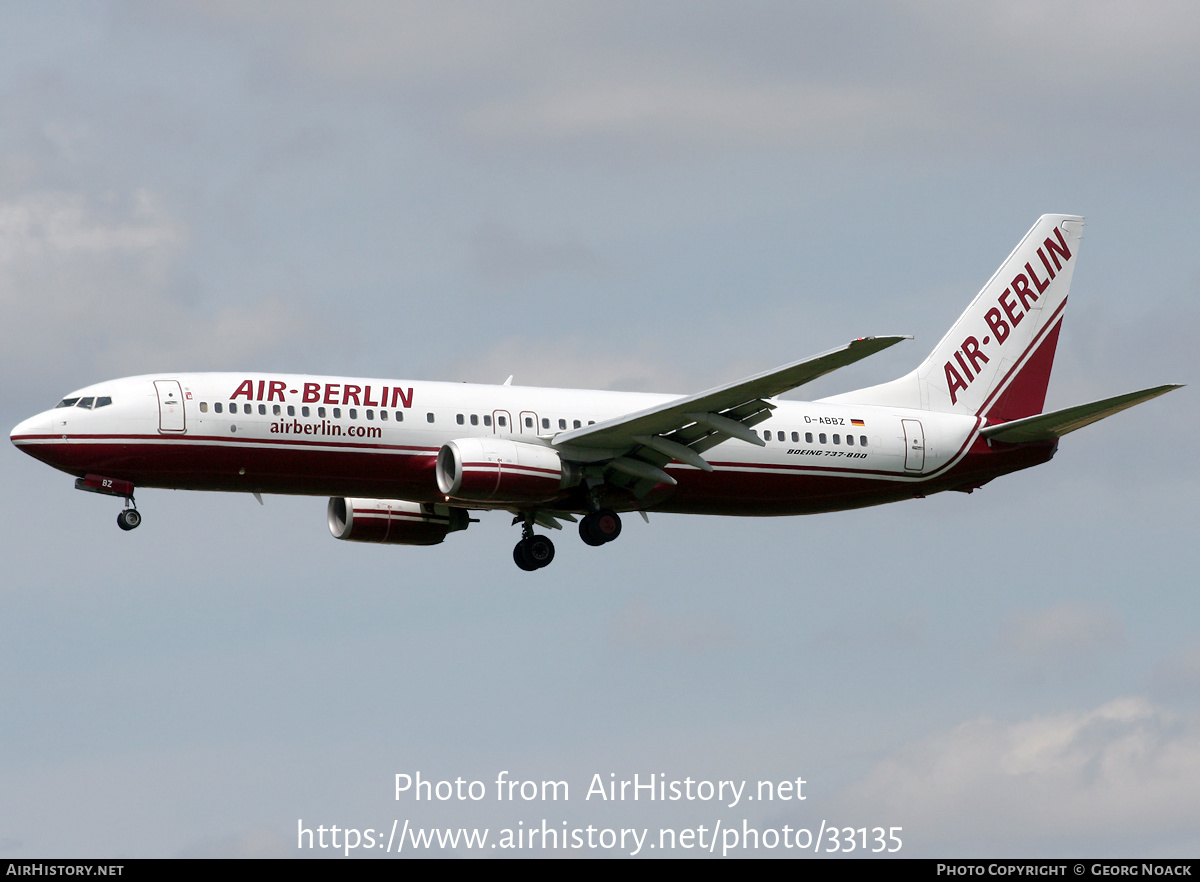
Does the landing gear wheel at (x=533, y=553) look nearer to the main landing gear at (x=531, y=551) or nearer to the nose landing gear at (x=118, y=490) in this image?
the main landing gear at (x=531, y=551)

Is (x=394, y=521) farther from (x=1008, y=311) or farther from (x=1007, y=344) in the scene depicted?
(x=1008, y=311)

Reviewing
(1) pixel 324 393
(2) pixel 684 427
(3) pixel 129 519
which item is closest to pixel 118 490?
(3) pixel 129 519

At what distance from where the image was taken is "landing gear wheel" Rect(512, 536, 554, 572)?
56.6m

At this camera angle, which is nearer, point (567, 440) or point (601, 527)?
point (567, 440)

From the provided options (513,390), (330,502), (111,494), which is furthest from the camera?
(330,502)

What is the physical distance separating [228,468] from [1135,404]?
2558cm

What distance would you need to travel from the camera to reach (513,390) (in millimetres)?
54375

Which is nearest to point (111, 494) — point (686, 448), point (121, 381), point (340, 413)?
point (121, 381)

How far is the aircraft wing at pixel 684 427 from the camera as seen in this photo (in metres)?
48.8

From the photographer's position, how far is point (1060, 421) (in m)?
56.1

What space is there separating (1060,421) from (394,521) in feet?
69.2

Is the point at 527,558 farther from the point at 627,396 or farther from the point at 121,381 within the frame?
Answer: the point at 121,381

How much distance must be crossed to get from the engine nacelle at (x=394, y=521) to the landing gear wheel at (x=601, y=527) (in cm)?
552

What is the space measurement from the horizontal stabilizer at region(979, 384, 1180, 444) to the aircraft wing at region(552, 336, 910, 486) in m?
9.76
